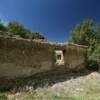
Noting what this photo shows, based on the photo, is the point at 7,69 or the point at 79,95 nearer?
the point at 79,95

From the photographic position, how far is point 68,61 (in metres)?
13.0

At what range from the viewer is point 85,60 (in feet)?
50.2

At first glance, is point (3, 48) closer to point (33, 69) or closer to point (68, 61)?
point (33, 69)

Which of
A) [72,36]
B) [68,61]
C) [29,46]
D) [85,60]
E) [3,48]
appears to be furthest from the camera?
[72,36]

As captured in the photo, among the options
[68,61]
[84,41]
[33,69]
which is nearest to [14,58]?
[33,69]

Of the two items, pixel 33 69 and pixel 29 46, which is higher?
pixel 29 46

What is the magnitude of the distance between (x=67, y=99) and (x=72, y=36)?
22.4 m

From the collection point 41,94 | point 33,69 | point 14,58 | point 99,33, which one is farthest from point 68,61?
point 99,33

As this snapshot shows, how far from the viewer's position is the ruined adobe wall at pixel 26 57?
27.4 feet

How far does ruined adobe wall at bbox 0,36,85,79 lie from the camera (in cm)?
834

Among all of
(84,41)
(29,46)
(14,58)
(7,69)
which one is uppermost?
(84,41)

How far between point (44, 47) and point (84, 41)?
1644 centimetres

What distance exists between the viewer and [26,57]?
31.2ft

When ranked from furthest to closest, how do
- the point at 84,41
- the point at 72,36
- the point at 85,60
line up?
the point at 72,36, the point at 84,41, the point at 85,60
